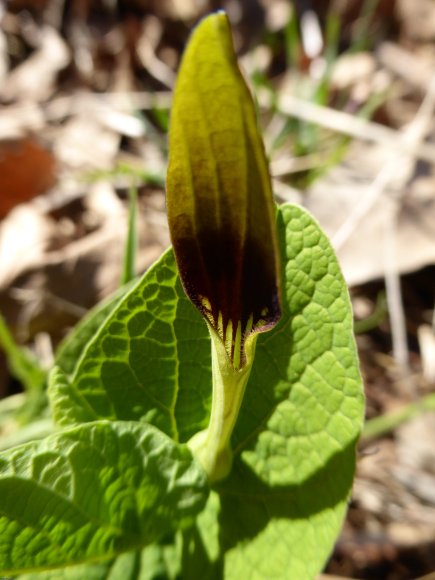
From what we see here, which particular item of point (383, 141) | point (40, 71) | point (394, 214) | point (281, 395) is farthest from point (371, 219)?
point (40, 71)

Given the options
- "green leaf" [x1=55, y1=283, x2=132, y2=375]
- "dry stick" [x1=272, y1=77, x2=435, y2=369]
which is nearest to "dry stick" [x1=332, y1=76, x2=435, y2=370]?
"dry stick" [x1=272, y1=77, x2=435, y2=369]

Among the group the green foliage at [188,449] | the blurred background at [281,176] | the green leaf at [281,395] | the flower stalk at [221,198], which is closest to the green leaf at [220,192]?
the flower stalk at [221,198]

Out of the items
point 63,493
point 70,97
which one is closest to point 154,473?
point 63,493

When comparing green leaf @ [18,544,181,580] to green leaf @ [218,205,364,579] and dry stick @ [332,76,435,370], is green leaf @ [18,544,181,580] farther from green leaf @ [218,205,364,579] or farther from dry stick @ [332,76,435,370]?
dry stick @ [332,76,435,370]

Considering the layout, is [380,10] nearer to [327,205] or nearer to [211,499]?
[327,205]

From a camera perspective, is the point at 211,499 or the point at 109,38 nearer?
the point at 211,499
